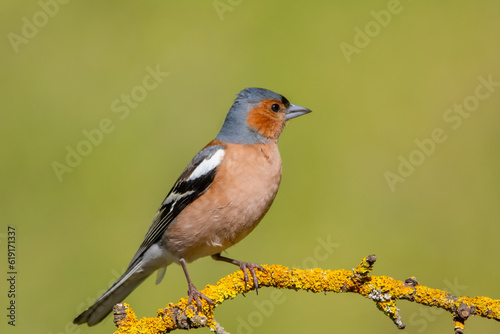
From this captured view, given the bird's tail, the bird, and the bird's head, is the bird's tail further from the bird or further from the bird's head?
the bird's head

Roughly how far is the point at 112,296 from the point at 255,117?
130 cm

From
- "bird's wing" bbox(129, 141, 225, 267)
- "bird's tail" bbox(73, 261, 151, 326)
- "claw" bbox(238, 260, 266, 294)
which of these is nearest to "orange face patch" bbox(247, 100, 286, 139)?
"bird's wing" bbox(129, 141, 225, 267)

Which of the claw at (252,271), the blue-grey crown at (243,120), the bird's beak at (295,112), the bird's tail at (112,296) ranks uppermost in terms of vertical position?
the bird's beak at (295,112)

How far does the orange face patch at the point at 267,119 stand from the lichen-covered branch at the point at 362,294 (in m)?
1.23

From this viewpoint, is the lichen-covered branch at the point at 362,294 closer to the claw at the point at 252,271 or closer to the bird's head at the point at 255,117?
the claw at the point at 252,271

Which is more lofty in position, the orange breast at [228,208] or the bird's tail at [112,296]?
the orange breast at [228,208]

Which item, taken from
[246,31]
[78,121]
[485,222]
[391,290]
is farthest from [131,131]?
[391,290]

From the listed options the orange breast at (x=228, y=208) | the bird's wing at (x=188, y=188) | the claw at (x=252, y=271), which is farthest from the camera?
the bird's wing at (x=188, y=188)

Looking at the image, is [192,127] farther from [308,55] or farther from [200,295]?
[200,295]

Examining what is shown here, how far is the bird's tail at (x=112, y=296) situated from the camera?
3.48m

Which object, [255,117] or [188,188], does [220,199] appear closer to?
[188,188]

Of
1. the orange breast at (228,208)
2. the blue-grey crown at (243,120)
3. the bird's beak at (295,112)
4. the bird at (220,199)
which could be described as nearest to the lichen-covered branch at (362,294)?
the bird at (220,199)

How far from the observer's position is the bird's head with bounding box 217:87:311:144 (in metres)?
3.81

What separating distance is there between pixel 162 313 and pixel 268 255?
2521 millimetres
